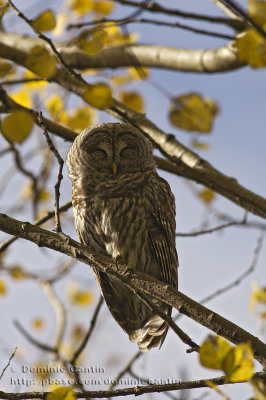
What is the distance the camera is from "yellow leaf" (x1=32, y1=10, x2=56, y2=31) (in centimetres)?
226

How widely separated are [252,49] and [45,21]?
891 mm

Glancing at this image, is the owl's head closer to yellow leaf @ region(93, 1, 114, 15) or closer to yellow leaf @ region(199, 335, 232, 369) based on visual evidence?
yellow leaf @ region(93, 1, 114, 15)

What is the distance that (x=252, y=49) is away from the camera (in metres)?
2.46

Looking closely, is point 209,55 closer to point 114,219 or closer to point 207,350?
point 114,219

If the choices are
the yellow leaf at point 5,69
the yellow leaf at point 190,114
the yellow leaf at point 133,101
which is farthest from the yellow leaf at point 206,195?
the yellow leaf at point 5,69

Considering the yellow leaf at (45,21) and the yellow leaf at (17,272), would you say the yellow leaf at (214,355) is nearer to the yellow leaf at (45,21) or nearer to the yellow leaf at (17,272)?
the yellow leaf at (45,21)

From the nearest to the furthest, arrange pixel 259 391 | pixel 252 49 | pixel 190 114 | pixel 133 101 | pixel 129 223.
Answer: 1. pixel 259 391
2. pixel 252 49
3. pixel 190 114
4. pixel 129 223
5. pixel 133 101

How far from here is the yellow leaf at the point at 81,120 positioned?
13.2ft

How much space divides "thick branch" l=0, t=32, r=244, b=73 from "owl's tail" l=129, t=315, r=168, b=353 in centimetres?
187

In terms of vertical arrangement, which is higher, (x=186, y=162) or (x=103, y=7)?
(x=103, y=7)

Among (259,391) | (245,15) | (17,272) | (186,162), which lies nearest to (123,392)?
(259,391)

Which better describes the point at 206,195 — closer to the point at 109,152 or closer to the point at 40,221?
the point at 109,152

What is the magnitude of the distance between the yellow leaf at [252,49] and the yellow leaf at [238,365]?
1.42 metres

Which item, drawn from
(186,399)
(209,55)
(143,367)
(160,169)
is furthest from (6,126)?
(143,367)
